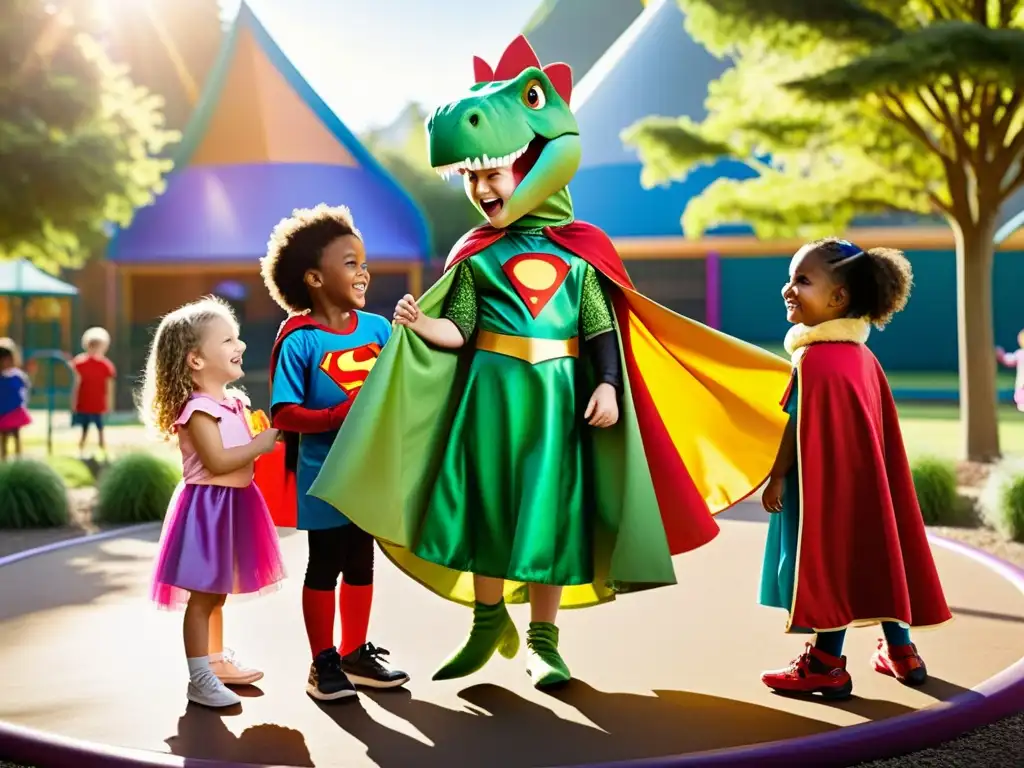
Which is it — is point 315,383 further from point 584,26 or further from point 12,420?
point 584,26

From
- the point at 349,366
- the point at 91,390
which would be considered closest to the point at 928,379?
the point at 91,390

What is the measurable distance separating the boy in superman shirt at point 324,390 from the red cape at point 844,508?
150 cm

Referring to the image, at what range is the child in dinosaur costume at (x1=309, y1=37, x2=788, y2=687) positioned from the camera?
402 cm

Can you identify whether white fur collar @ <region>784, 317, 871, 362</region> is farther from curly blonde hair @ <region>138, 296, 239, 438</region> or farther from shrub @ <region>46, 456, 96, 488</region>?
shrub @ <region>46, 456, 96, 488</region>

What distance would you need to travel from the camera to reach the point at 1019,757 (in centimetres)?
368

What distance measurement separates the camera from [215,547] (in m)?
4.01

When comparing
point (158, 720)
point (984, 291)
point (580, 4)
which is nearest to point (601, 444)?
point (158, 720)

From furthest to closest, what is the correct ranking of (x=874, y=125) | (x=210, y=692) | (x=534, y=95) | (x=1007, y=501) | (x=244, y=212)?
1. (x=244, y=212)
2. (x=874, y=125)
3. (x=1007, y=501)
4. (x=534, y=95)
5. (x=210, y=692)

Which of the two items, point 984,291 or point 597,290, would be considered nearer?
point 597,290

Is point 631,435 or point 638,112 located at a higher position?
Result: point 638,112

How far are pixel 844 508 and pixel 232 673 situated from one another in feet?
7.37

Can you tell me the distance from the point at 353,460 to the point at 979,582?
12.3ft

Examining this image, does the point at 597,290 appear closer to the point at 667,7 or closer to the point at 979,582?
the point at 979,582

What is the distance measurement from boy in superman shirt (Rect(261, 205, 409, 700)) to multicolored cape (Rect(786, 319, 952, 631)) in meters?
1.50
